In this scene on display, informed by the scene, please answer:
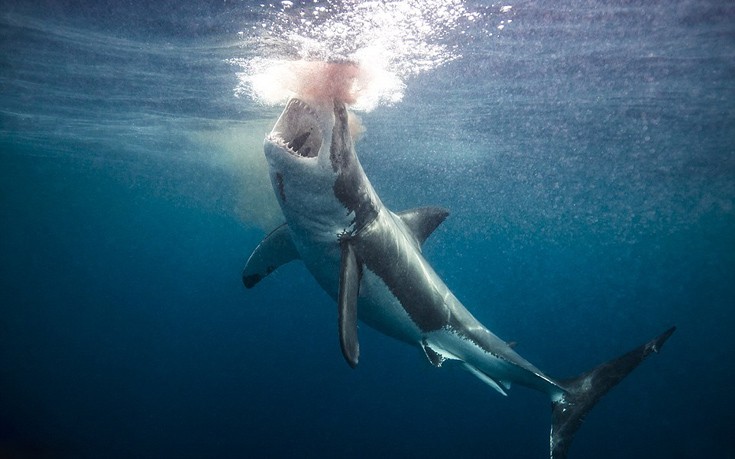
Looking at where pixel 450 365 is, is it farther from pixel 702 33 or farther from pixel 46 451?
pixel 46 451

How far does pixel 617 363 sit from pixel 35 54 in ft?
50.8

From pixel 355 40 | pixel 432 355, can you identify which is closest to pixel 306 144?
pixel 432 355

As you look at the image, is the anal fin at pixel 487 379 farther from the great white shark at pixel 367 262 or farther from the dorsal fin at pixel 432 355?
the dorsal fin at pixel 432 355

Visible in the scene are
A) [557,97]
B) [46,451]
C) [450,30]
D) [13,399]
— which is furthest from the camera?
[13,399]

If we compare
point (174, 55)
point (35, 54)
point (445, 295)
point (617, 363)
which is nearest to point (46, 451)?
point (35, 54)

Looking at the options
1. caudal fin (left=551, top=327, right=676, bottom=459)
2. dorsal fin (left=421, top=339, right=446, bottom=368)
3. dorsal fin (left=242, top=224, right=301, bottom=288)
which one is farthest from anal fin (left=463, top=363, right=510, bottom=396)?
dorsal fin (left=242, top=224, right=301, bottom=288)

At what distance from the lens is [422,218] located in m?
6.48

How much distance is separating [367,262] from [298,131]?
1.87 meters

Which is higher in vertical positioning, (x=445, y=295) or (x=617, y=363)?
(x=445, y=295)

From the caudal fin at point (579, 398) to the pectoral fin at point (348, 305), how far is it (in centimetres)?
433

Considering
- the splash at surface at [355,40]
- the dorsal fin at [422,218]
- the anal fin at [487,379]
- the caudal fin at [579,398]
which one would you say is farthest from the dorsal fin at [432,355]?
the splash at surface at [355,40]

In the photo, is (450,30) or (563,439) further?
(450,30)

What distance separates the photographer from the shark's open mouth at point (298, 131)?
148 inches

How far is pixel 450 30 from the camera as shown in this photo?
8391mm
